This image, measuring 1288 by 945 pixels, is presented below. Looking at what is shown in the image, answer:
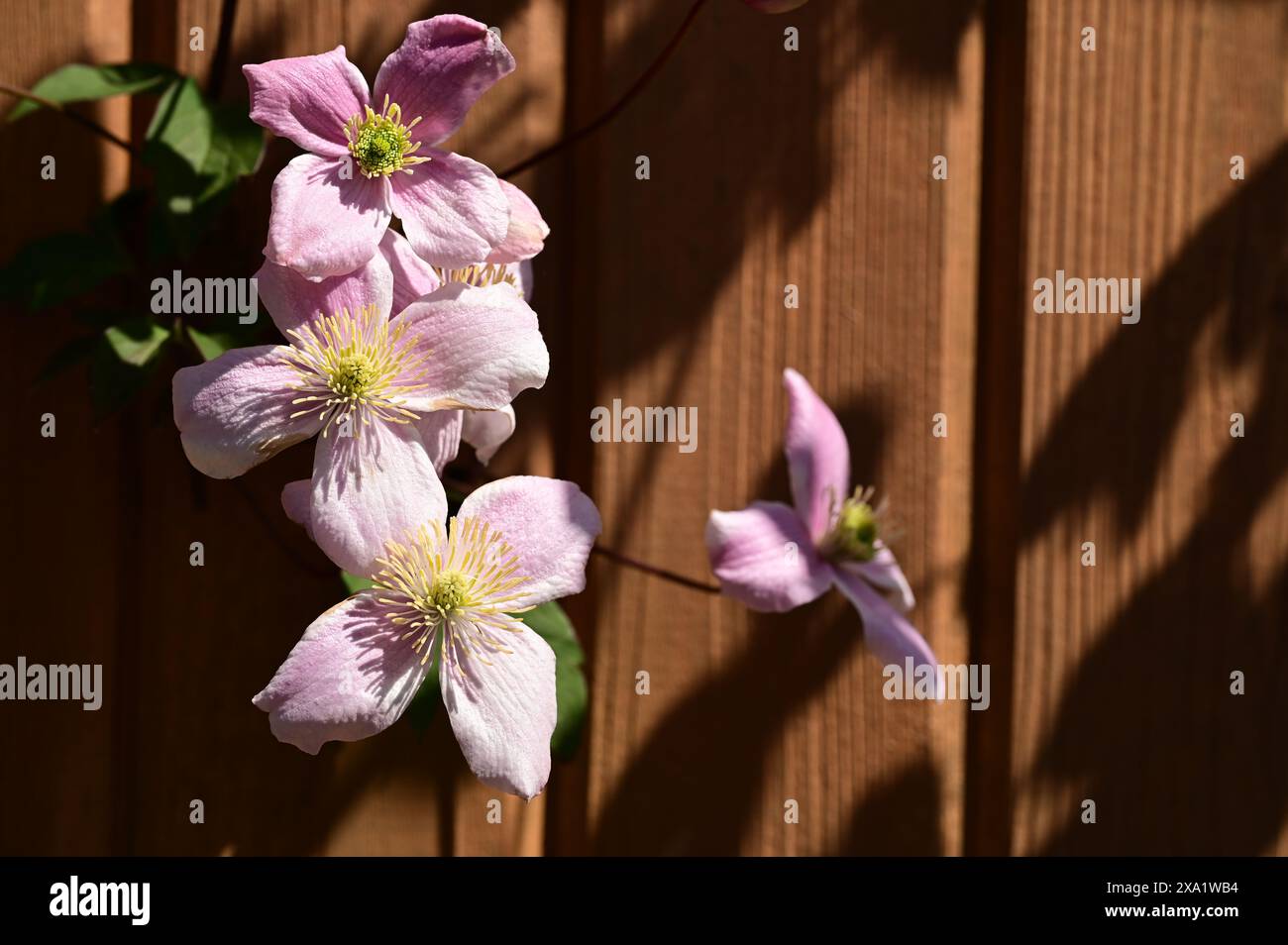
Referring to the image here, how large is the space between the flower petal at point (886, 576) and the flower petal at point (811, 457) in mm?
39

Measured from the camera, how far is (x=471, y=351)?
57cm

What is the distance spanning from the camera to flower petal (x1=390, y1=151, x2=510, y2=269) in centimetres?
59

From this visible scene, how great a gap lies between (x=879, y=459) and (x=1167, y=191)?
34 cm

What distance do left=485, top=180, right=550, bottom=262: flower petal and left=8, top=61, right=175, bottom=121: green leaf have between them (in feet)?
0.93

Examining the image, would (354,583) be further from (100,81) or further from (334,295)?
(100,81)

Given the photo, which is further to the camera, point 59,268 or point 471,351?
point 59,268

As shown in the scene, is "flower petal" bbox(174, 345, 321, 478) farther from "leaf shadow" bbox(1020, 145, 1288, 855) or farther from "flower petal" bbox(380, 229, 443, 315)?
"leaf shadow" bbox(1020, 145, 1288, 855)

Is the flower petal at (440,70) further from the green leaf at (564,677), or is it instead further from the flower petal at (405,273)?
the green leaf at (564,677)

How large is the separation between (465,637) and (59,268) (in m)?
0.40

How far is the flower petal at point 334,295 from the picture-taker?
0.57m

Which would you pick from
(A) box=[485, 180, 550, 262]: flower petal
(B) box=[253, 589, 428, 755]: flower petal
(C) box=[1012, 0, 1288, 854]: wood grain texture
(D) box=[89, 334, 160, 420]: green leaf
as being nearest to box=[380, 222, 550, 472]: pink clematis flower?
(A) box=[485, 180, 550, 262]: flower petal

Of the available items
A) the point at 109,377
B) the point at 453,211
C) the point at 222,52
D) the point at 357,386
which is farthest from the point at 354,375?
the point at 222,52
